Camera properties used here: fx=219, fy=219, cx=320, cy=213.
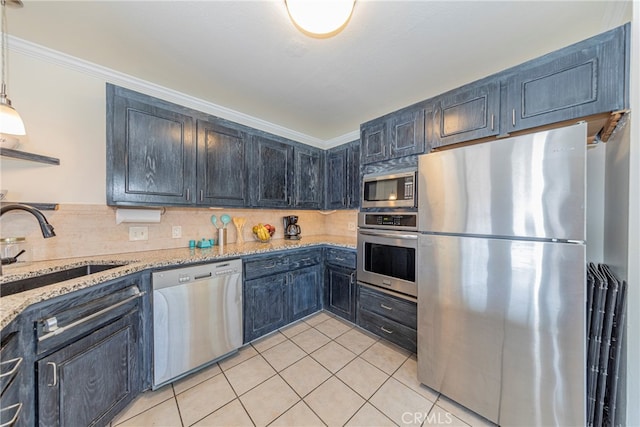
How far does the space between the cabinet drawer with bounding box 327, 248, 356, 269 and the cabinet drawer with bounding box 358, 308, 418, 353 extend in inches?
18.8

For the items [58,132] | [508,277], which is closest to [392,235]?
[508,277]

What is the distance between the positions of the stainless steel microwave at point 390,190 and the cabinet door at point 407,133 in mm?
225

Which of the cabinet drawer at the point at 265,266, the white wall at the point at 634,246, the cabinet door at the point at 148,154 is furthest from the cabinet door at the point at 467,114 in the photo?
the cabinet door at the point at 148,154

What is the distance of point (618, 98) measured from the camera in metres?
1.15

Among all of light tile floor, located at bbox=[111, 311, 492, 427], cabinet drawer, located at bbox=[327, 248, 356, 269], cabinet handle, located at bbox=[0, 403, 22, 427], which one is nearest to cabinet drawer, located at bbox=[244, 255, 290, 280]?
cabinet drawer, located at bbox=[327, 248, 356, 269]

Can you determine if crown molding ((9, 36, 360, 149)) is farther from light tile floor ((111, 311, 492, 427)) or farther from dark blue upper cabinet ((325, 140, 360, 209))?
light tile floor ((111, 311, 492, 427))

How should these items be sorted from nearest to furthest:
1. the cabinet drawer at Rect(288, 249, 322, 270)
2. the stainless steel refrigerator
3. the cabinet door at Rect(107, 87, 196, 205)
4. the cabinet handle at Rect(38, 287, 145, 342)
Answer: the cabinet handle at Rect(38, 287, 145, 342) → the stainless steel refrigerator → the cabinet door at Rect(107, 87, 196, 205) → the cabinet drawer at Rect(288, 249, 322, 270)

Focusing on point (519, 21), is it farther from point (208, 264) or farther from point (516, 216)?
point (208, 264)

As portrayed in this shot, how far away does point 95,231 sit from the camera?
1733 millimetres

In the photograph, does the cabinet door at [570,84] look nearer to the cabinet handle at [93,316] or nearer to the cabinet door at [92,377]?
the cabinet handle at [93,316]

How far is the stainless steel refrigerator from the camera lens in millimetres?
1105

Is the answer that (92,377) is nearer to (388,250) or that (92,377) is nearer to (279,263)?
(279,263)

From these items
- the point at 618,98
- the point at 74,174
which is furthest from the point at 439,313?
the point at 74,174

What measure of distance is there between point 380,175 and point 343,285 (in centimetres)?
130
